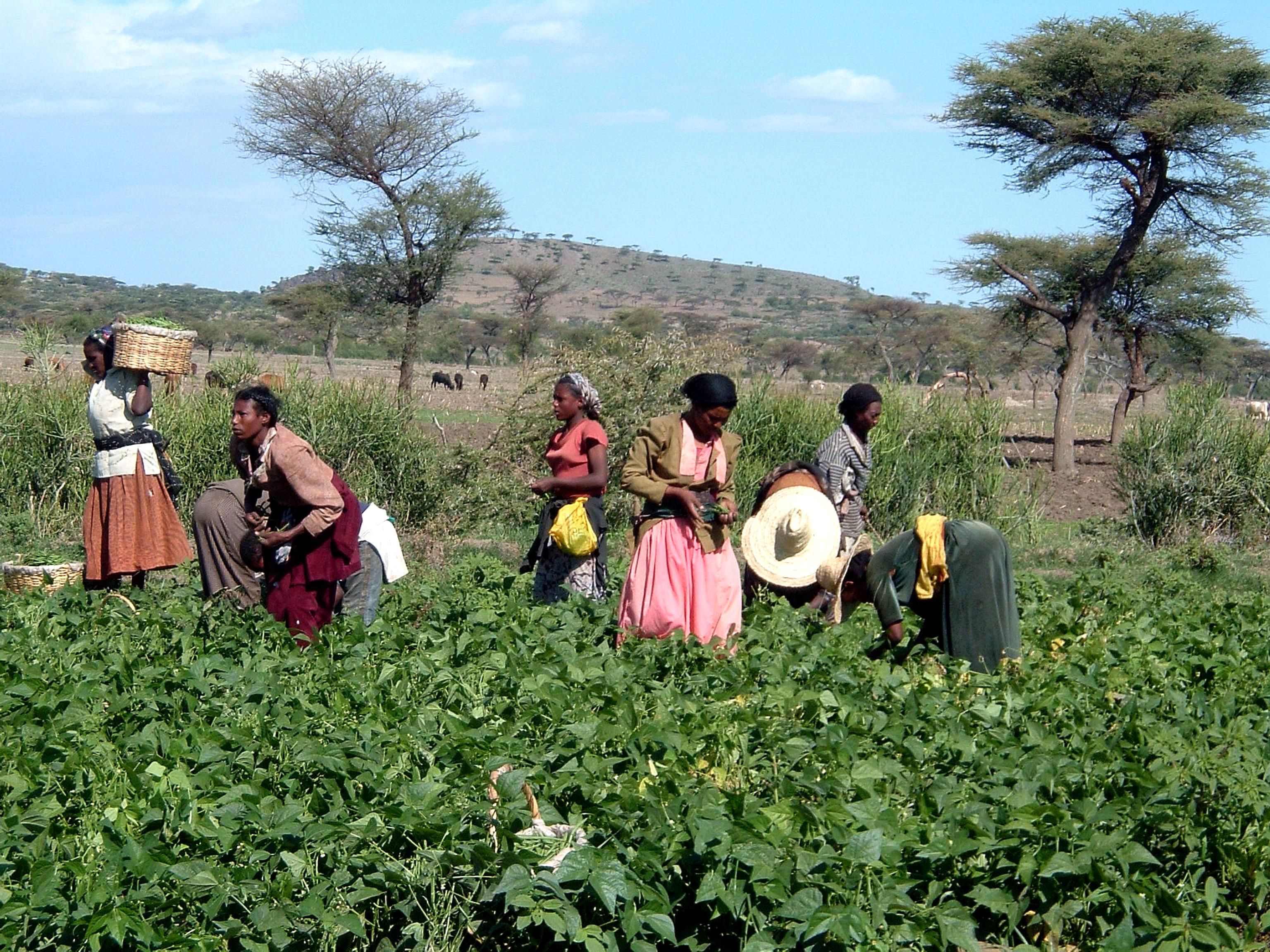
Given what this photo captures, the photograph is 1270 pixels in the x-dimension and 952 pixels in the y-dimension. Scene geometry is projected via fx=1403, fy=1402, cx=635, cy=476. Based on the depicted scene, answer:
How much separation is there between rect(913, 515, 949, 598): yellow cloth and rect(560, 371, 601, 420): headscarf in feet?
5.80

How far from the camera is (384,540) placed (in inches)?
260

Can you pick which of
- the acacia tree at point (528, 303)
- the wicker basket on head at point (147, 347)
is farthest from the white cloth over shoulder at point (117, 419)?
the acacia tree at point (528, 303)

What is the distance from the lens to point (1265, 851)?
393 centimetres

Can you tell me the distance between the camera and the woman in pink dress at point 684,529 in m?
6.37

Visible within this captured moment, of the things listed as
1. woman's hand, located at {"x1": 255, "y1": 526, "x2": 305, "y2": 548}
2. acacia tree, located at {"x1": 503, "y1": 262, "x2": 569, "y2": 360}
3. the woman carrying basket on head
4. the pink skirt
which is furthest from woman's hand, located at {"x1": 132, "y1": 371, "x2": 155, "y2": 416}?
acacia tree, located at {"x1": 503, "y1": 262, "x2": 569, "y2": 360}

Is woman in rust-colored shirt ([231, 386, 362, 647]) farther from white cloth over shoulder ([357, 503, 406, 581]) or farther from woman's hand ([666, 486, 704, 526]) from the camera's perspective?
woman's hand ([666, 486, 704, 526])

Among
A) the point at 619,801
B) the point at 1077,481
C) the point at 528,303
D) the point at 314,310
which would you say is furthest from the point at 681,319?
the point at 619,801

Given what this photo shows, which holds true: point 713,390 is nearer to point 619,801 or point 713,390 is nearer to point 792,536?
point 792,536

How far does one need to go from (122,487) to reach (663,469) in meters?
3.51

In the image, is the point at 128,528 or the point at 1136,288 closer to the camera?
the point at 128,528

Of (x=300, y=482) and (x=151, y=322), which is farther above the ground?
(x=151, y=322)

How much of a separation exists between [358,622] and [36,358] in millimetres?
10060

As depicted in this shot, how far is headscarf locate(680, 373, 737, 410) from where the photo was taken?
20.6 ft

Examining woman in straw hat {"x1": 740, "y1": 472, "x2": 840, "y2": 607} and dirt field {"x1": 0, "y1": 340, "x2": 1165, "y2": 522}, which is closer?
woman in straw hat {"x1": 740, "y1": 472, "x2": 840, "y2": 607}
